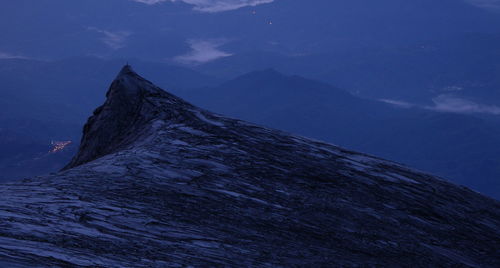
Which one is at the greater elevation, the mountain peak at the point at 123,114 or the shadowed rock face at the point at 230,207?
the mountain peak at the point at 123,114

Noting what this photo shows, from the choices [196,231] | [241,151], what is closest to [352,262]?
[196,231]

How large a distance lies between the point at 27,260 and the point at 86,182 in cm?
283

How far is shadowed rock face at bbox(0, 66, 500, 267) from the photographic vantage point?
4840mm

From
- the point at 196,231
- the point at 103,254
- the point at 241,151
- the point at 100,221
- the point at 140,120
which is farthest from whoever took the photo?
the point at 140,120

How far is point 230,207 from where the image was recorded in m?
6.49

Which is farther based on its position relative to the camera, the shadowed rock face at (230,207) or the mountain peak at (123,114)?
the mountain peak at (123,114)

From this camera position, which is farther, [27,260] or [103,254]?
[103,254]

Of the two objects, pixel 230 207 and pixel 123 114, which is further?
pixel 123 114

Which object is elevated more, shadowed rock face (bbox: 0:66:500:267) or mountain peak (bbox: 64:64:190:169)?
mountain peak (bbox: 64:64:190:169)

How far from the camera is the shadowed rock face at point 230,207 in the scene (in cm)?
484

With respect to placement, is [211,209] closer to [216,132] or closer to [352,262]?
[352,262]

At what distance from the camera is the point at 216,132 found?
9531 millimetres

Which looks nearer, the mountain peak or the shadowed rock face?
the shadowed rock face

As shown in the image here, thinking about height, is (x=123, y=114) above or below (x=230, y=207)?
above
